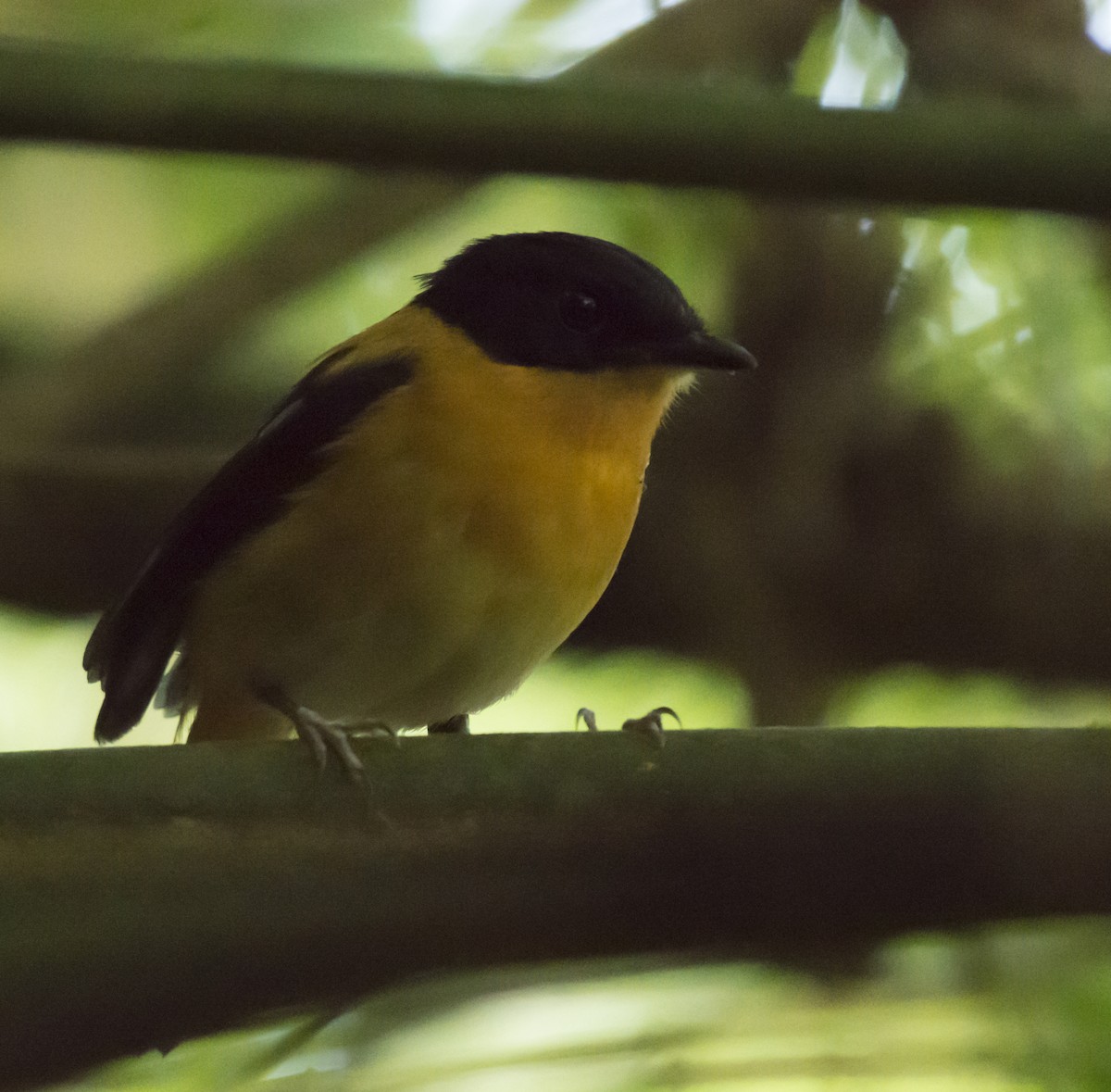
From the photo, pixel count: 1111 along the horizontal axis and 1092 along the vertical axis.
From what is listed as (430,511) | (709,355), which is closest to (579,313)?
(709,355)

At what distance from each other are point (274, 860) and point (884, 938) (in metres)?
0.66

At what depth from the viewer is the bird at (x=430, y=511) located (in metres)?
2.72

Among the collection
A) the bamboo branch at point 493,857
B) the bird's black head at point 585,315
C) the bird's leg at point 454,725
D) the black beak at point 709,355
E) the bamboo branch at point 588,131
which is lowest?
the bamboo branch at point 493,857

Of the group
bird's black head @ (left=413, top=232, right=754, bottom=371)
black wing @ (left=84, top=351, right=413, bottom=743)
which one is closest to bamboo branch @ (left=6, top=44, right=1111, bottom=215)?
bird's black head @ (left=413, top=232, right=754, bottom=371)

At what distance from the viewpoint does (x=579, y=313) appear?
120 inches

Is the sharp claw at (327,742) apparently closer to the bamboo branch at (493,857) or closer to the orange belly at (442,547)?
the bamboo branch at (493,857)

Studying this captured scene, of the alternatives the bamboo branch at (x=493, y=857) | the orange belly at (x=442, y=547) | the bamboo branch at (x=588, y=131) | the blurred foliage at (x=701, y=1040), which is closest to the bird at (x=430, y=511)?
the orange belly at (x=442, y=547)

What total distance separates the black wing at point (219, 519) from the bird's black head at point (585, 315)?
21cm

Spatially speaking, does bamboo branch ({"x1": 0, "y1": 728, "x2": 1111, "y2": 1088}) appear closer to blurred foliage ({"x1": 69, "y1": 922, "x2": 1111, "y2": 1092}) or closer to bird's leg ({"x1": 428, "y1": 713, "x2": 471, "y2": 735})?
blurred foliage ({"x1": 69, "y1": 922, "x2": 1111, "y2": 1092})

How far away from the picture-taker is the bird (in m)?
2.72

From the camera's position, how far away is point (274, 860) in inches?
65.4

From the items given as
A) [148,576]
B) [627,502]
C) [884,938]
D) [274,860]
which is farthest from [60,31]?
[884,938]

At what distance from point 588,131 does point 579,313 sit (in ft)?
→ 3.60

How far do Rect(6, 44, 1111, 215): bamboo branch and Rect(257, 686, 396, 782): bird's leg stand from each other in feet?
2.36
